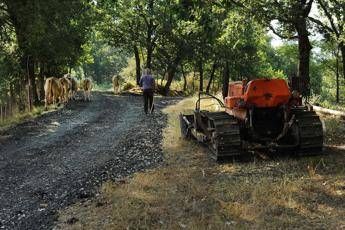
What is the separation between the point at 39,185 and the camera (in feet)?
31.1

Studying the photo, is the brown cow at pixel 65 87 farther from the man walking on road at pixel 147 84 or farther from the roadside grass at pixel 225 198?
the roadside grass at pixel 225 198

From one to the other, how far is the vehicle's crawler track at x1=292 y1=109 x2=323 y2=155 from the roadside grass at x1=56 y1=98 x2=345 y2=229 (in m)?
0.26

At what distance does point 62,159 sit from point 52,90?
1565cm

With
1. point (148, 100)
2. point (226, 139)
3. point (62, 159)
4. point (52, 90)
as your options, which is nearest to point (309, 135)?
point (226, 139)

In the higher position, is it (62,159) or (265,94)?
(265,94)

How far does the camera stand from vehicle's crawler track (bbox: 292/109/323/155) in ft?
34.8

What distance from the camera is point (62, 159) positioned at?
11961 millimetres

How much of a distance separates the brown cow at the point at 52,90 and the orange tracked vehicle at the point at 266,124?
53.9 ft

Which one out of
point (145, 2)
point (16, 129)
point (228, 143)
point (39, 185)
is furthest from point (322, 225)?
point (145, 2)

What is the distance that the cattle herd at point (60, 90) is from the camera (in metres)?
26.3

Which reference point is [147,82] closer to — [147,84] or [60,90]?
[147,84]

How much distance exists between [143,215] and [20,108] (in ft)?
67.8

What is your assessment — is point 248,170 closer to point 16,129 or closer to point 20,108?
point 16,129

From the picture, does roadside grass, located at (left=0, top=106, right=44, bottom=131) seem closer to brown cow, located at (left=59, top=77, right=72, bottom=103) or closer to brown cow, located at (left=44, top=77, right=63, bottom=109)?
brown cow, located at (left=44, top=77, right=63, bottom=109)
